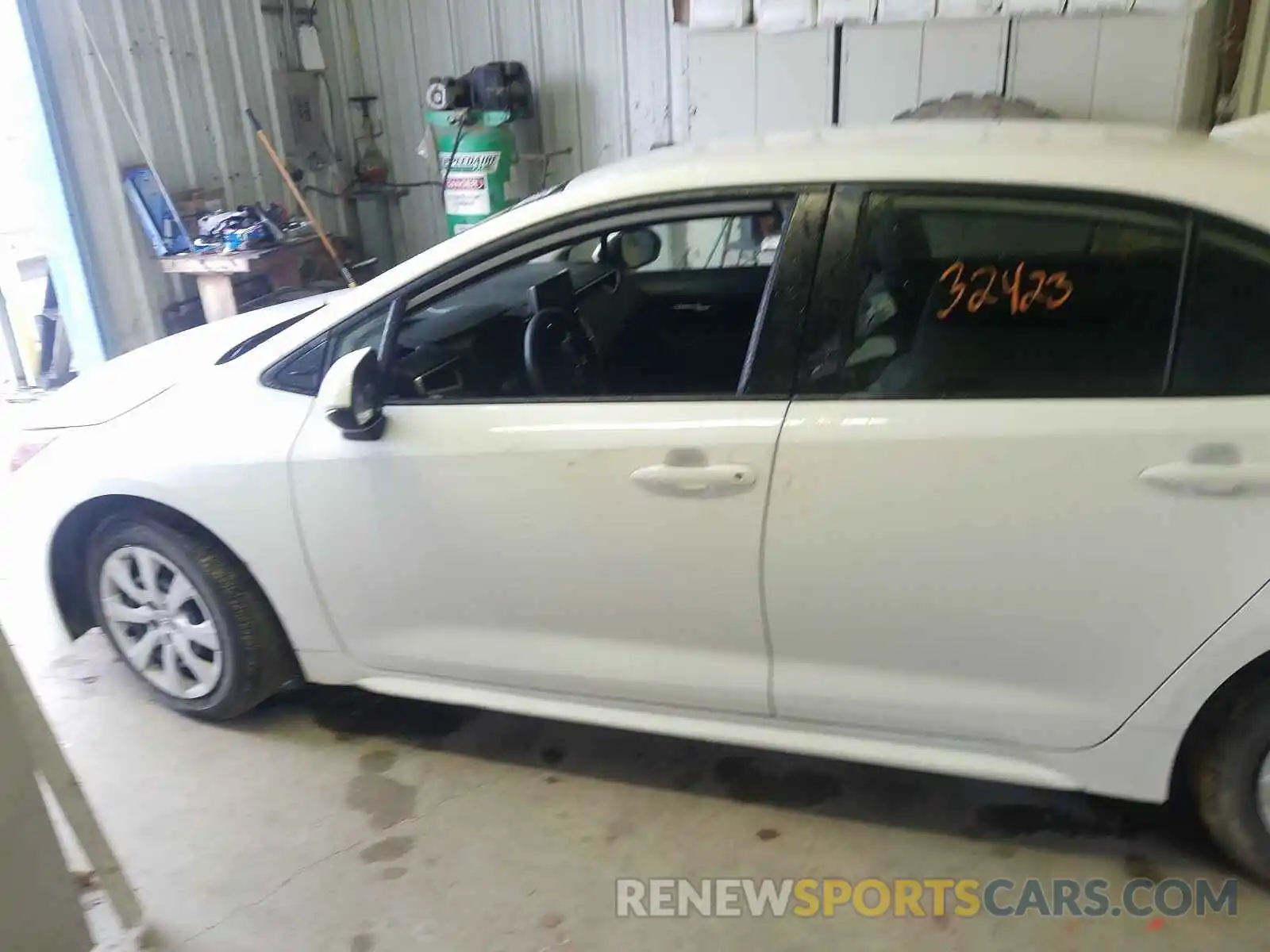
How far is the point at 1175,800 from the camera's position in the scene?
2.22m

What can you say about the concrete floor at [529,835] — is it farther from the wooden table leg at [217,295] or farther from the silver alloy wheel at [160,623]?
the wooden table leg at [217,295]

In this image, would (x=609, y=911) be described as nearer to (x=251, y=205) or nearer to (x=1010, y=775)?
(x=1010, y=775)

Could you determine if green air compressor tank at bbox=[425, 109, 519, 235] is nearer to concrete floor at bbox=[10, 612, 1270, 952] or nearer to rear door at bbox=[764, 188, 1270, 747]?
concrete floor at bbox=[10, 612, 1270, 952]

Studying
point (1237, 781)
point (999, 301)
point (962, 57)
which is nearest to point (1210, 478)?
point (999, 301)

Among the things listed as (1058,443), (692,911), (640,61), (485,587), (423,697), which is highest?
(640,61)

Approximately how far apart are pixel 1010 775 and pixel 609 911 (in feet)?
2.74

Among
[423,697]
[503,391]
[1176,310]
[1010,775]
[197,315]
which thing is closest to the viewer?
[1176,310]

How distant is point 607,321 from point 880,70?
233cm

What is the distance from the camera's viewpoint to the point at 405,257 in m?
6.27

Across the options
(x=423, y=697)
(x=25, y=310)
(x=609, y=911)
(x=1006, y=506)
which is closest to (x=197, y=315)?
(x=25, y=310)

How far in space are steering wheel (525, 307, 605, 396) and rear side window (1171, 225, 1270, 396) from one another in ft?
3.46

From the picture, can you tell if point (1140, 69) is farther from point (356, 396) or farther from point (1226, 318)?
point (356, 396)

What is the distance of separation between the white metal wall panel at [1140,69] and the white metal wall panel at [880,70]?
0.67 meters

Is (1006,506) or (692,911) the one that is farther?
(692,911)
